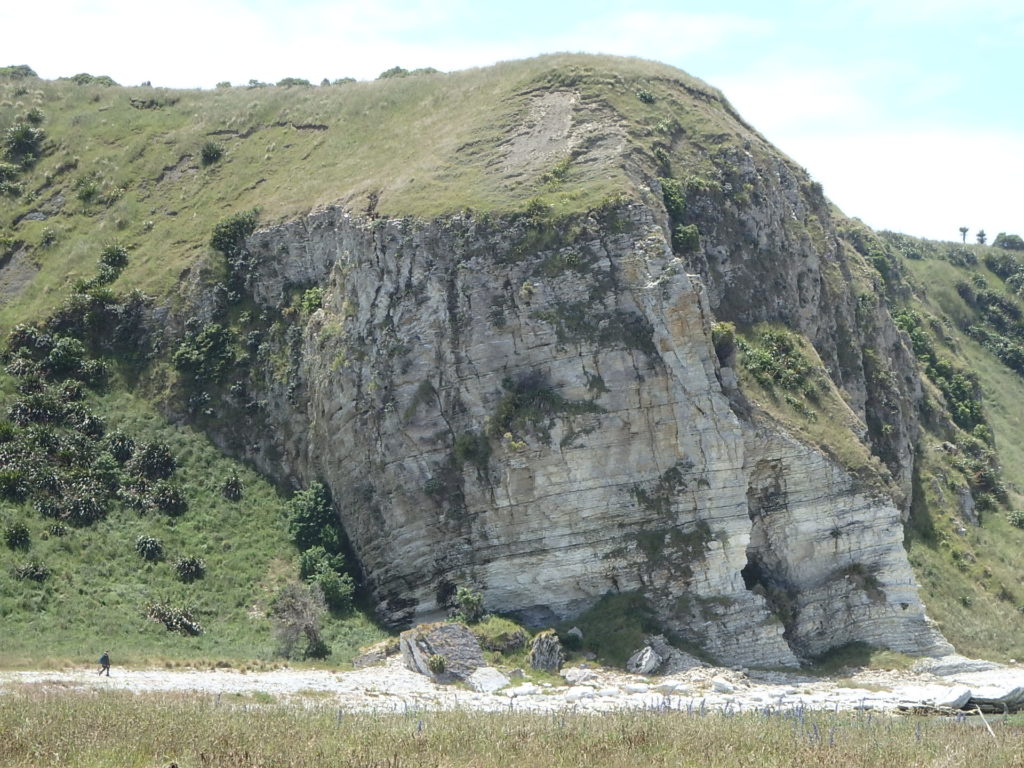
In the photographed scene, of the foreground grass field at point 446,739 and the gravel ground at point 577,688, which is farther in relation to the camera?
the gravel ground at point 577,688

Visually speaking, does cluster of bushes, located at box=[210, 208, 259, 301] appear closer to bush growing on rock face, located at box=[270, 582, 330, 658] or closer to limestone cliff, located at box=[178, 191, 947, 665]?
limestone cliff, located at box=[178, 191, 947, 665]

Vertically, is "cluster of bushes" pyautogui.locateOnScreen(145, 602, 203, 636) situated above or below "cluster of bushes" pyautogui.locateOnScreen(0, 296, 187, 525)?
below

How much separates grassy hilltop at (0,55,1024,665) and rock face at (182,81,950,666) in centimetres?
214

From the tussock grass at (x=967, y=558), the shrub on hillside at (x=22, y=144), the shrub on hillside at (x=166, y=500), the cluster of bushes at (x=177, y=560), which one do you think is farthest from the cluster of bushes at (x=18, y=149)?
the tussock grass at (x=967, y=558)

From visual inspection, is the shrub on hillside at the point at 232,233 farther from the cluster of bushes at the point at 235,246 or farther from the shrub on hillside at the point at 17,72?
the shrub on hillside at the point at 17,72

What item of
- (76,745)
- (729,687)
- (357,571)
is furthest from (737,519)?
(76,745)

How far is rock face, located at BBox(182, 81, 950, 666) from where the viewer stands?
42.7 metres

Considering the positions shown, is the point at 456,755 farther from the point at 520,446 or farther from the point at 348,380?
the point at 348,380

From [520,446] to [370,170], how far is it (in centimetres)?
2140

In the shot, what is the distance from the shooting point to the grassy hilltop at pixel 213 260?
45.4 meters

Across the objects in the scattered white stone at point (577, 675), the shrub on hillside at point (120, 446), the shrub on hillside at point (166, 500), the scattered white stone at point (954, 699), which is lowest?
the scattered white stone at point (577, 675)

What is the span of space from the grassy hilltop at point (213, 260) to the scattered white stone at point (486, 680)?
609 centimetres

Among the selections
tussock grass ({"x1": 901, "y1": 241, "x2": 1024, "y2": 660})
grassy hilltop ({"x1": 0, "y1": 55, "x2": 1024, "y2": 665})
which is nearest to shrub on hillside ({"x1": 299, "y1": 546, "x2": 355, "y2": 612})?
grassy hilltop ({"x1": 0, "y1": 55, "x2": 1024, "y2": 665})

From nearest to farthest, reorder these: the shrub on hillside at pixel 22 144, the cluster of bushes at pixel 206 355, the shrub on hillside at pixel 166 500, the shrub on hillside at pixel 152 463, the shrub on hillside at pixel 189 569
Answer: the shrub on hillside at pixel 189 569 → the shrub on hillside at pixel 166 500 → the shrub on hillside at pixel 152 463 → the cluster of bushes at pixel 206 355 → the shrub on hillside at pixel 22 144
